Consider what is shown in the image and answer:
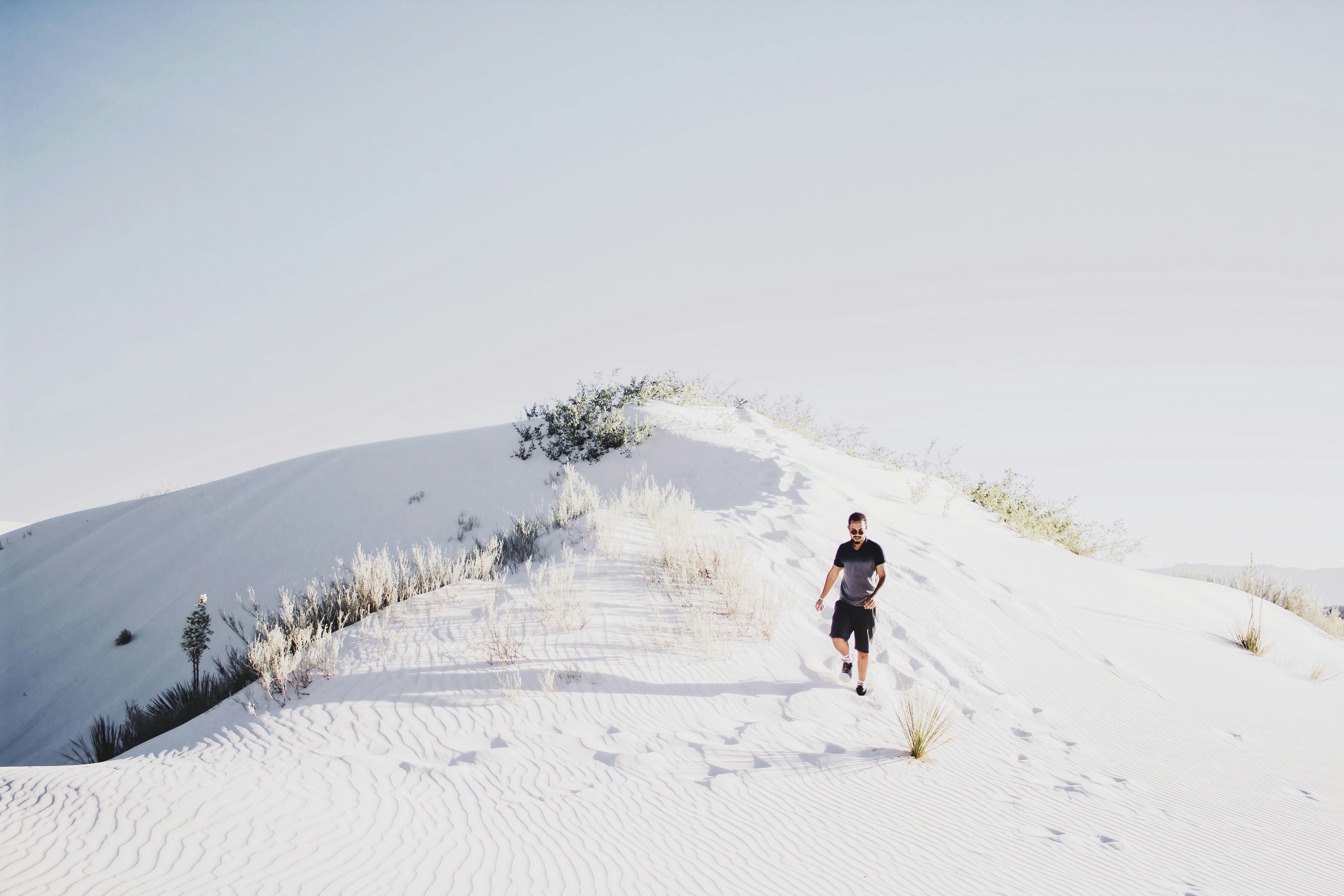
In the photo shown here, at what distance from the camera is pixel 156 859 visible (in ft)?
8.77

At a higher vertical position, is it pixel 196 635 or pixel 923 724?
pixel 196 635

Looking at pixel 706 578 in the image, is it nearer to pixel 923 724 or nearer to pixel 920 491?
pixel 923 724

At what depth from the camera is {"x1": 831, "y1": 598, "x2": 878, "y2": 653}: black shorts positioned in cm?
489

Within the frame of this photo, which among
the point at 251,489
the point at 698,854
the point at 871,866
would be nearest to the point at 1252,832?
the point at 871,866

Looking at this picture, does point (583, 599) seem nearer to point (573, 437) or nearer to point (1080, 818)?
point (1080, 818)

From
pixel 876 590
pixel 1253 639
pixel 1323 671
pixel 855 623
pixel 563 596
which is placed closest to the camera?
pixel 876 590

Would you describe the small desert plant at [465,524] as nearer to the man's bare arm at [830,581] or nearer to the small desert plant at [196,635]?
the small desert plant at [196,635]

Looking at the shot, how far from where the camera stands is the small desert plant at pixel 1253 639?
26.1 feet

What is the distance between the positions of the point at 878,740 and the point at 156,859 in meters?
3.95

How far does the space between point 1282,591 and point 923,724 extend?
13.2 m

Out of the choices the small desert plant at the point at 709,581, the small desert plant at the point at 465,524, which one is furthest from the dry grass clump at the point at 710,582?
the small desert plant at the point at 465,524

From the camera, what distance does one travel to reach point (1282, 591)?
1216 cm

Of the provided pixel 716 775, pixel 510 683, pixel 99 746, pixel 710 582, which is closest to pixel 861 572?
pixel 710 582

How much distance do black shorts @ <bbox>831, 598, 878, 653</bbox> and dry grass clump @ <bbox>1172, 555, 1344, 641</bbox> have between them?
33.3 feet
